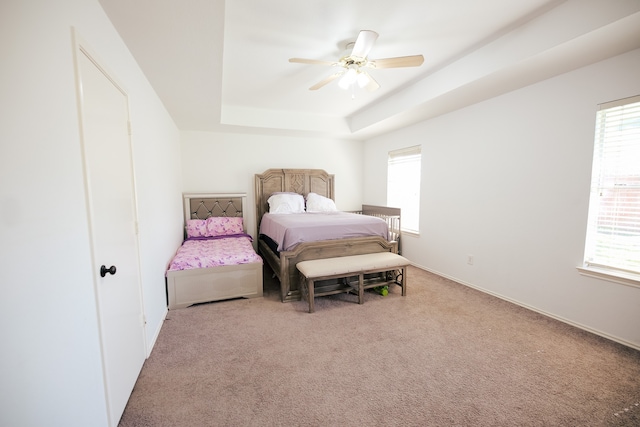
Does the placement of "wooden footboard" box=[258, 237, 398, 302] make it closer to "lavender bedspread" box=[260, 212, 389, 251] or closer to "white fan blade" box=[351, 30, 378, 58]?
"lavender bedspread" box=[260, 212, 389, 251]

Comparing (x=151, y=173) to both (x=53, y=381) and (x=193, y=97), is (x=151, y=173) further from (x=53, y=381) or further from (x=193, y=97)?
(x=53, y=381)

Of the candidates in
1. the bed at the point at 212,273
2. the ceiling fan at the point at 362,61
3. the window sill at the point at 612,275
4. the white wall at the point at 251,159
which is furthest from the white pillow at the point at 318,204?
the window sill at the point at 612,275

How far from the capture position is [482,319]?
103 inches

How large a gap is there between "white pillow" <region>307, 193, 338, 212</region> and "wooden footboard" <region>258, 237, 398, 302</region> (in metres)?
1.49

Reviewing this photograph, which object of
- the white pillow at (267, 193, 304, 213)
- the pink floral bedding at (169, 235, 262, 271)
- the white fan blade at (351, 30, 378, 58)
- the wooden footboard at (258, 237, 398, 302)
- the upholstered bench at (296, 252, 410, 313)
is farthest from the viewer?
the white pillow at (267, 193, 304, 213)

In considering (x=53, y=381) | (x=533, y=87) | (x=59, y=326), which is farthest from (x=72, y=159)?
(x=533, y=87)

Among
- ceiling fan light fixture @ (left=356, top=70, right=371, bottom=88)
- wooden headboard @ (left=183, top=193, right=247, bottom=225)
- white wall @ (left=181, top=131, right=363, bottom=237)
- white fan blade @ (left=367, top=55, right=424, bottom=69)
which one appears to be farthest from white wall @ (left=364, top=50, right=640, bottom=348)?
wooden headboard @ (left=183, top=193, right=247, bottom=225)

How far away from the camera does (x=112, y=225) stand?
4.96 ft

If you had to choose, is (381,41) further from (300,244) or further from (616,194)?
(616,194)

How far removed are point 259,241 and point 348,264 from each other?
7.64ft

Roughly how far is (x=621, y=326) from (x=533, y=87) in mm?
2378

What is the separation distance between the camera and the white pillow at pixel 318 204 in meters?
4.80

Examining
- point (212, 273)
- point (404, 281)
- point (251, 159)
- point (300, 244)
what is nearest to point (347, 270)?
point (300, 244)

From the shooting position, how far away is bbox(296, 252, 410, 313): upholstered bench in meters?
2.81
